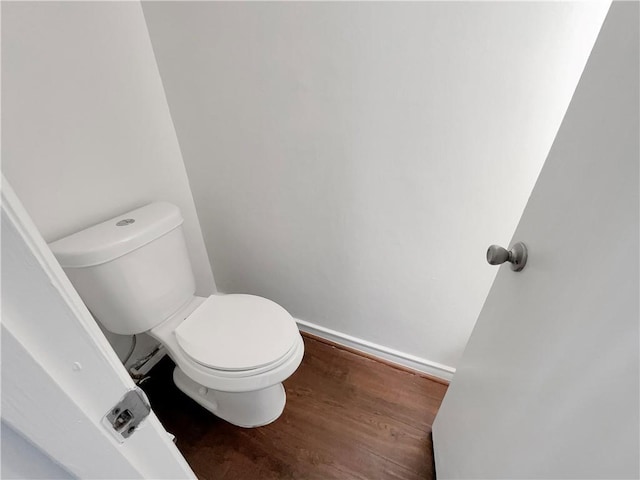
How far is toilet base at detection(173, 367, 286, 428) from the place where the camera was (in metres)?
1.05

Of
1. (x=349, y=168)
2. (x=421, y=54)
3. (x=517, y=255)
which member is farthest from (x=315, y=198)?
(x=517, y=255)

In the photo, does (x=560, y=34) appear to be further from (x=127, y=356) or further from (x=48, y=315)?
(x=127, y=356)

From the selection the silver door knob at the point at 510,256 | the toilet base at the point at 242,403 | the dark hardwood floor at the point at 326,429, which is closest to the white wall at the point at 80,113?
the toilet base at the point at 242,403

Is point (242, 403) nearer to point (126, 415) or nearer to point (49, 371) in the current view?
point (126, 415)

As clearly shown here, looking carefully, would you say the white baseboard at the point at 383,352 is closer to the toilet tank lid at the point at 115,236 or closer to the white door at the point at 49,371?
the toilet tank lid at the point at 115,236

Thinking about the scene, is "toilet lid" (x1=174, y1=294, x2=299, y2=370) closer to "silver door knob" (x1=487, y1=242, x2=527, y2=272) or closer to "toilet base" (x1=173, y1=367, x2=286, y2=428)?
"toilet base" (x1=173, y1=367, x2=286, y2=428)

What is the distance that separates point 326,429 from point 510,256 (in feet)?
3.13

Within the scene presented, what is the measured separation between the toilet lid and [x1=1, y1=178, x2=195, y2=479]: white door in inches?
22.0

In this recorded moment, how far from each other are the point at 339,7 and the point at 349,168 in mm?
439

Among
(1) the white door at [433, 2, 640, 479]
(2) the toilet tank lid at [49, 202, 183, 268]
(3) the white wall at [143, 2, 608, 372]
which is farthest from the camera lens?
(2) the toilet tank lid at [49, 202, 183, 268]

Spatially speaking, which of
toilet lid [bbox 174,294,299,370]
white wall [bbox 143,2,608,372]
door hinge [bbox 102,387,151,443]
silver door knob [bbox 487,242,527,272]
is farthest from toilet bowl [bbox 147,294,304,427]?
silver door knob [bbox 487,242,527,272]

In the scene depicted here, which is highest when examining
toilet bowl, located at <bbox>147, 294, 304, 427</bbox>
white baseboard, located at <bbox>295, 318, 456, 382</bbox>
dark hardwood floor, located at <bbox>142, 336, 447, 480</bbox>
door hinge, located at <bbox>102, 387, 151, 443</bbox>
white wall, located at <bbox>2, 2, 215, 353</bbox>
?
white wall, located at <bbox>2, 2, 215, 353</bbox>

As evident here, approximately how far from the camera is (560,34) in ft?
2.10

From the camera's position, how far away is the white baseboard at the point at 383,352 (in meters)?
1.26
